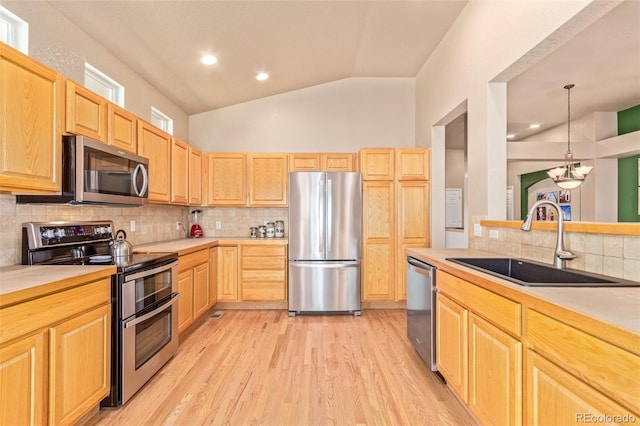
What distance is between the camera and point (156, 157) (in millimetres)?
3143

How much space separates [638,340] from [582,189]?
19.9 ft

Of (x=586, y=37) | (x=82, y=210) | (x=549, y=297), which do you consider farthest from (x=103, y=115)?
(x=586, y=37)

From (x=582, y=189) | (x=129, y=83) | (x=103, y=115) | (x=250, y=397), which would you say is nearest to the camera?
(x=250, y=397)

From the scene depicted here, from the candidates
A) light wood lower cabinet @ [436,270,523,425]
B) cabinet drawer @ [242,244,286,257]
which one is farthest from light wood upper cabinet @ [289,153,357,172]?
light wood lower cabinet @ [436,270,523,425]

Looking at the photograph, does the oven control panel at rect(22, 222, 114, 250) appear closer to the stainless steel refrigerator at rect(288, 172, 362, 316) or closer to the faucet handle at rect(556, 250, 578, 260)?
the stainless steel refrigerator at rect(288, 172, 362, 316)

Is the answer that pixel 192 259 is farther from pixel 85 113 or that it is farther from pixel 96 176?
pixel 85 113

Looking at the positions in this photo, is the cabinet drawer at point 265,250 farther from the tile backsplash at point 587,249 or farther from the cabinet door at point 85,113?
the tile backsplash at point 587,249

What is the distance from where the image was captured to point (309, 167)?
14.4 feet

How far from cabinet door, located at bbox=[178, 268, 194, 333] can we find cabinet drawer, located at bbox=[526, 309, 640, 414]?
2772 millimetres

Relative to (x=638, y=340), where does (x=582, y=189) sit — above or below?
above

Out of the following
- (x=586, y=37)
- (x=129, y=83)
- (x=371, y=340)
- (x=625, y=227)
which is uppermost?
(x=586, y=37)

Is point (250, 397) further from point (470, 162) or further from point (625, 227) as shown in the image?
point (470, 162)

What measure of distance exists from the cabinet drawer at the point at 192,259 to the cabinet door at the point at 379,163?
220cm

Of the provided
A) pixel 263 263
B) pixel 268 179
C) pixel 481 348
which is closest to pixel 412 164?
pixel 268 179
